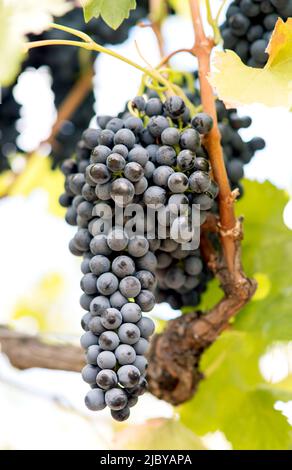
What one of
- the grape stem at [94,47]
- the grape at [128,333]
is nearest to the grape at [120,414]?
the grape at [128,333]

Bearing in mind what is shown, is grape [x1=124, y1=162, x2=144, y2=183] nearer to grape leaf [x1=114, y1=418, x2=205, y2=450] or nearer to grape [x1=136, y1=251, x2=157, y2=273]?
grape [x1=136, y1=251, x2=157, y2=273]

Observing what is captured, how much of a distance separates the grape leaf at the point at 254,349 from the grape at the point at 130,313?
1.49 ft

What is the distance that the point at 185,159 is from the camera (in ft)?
3.97

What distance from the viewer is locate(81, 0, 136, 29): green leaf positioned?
4.17 feet

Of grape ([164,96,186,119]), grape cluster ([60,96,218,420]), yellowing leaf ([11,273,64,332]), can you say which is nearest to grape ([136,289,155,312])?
grape cluster ([60,96,218,420])

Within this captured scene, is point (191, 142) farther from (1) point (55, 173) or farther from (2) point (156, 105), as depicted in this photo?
(1) point (55, 173)

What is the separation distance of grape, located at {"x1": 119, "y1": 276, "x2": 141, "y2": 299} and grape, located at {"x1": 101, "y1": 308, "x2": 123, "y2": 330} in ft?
0.12

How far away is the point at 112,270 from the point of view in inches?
47.3

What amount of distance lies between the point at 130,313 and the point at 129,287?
4 centimetres

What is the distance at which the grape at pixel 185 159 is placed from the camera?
1211mm

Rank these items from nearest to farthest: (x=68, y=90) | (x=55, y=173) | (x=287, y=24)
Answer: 1. (x=287, y=24)
2. (x=68, y=90)
3. (x=55, y=173)

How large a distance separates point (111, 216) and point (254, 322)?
0.47 m

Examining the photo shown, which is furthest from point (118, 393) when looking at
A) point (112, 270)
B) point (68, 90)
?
point (68, 90)
